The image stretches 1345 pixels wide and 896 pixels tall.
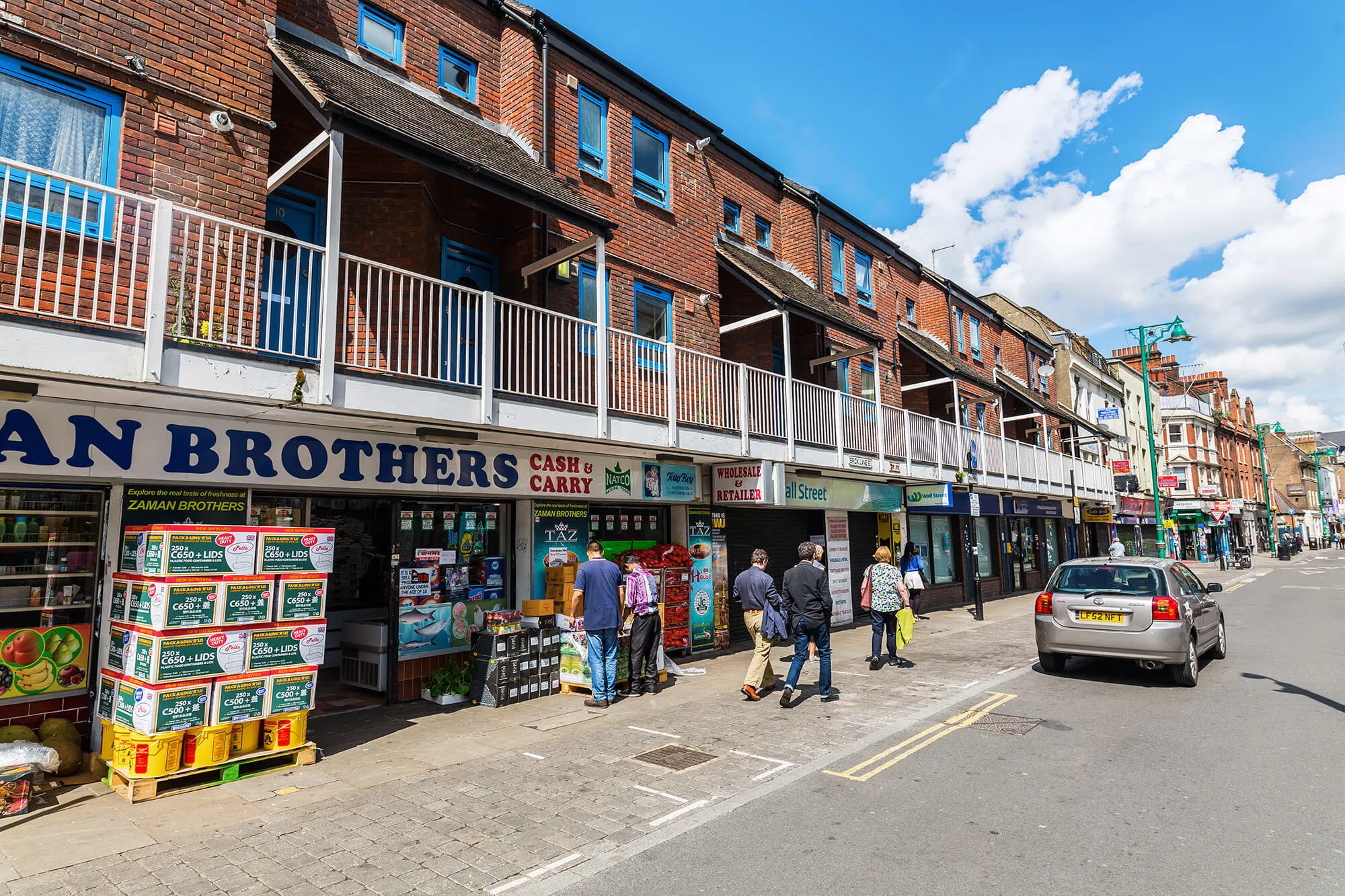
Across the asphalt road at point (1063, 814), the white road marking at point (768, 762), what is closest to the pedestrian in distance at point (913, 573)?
the asphalt road at point (1063, 814)

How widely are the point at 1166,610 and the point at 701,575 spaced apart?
653cm

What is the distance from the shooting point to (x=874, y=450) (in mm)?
14859

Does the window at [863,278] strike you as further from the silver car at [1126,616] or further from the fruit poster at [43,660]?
the fruit poster at [43,660]

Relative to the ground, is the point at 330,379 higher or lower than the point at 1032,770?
higher

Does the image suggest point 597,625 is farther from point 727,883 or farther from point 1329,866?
point 1329,866

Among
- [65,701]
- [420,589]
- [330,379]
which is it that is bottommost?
[65,701]

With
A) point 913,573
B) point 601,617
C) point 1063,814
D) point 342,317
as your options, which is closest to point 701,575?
point 601,617

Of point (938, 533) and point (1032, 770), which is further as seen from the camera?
point (938, 533)

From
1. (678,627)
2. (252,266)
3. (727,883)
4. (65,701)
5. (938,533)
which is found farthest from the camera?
(938,533)

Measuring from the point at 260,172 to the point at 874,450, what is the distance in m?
11.6

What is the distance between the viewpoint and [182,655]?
Answer: 5.57 meters

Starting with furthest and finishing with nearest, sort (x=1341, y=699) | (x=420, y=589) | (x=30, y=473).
A: (x=420, y=589)
(x=1341, y=699)
(x=30, y=473)

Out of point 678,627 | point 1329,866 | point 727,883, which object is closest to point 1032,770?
point 1329,866

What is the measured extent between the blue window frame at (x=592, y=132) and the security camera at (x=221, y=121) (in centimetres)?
534
